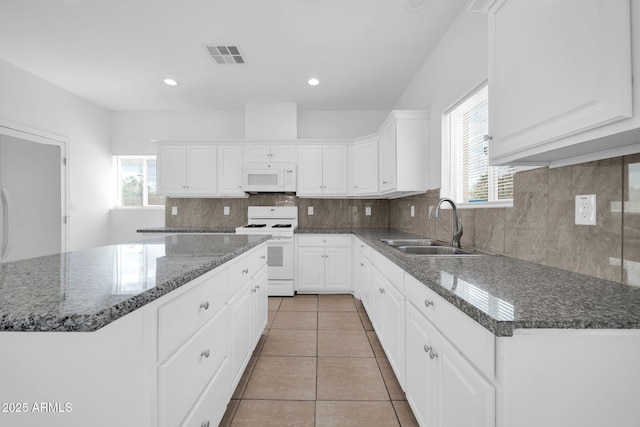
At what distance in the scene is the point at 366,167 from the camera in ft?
12.7

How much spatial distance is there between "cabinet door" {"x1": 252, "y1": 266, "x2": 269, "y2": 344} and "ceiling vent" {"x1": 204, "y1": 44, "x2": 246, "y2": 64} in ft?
7.19

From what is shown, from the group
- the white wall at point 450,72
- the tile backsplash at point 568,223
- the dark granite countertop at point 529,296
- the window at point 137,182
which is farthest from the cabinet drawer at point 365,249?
the window at point 137,182

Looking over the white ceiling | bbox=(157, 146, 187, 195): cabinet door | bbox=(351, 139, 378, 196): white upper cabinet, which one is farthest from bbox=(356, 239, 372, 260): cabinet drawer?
bbox=(157, 146, 187, 195): cabinet door

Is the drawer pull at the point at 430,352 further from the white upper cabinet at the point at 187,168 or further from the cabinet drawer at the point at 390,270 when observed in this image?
the white upper cabinet at the point at 187,168

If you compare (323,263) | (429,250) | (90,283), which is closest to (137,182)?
(323,263)

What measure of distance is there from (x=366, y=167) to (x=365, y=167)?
0.06 ft

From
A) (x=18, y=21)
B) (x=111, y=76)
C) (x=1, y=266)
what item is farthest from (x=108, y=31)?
(x=1, y=266)

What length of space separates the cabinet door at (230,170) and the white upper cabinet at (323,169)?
2.87 ft

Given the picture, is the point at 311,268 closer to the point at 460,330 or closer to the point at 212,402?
the point at 212,402

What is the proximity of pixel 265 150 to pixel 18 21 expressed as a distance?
2597 mm

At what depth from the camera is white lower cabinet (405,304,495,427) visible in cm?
80

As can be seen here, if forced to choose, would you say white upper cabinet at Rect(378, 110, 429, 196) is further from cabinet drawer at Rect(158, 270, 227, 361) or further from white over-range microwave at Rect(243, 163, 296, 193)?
cabinet drawer at Rect(158, 270, 227, 361)

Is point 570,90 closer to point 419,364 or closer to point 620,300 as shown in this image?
point 620,300

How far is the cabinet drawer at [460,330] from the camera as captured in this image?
2.50ft
